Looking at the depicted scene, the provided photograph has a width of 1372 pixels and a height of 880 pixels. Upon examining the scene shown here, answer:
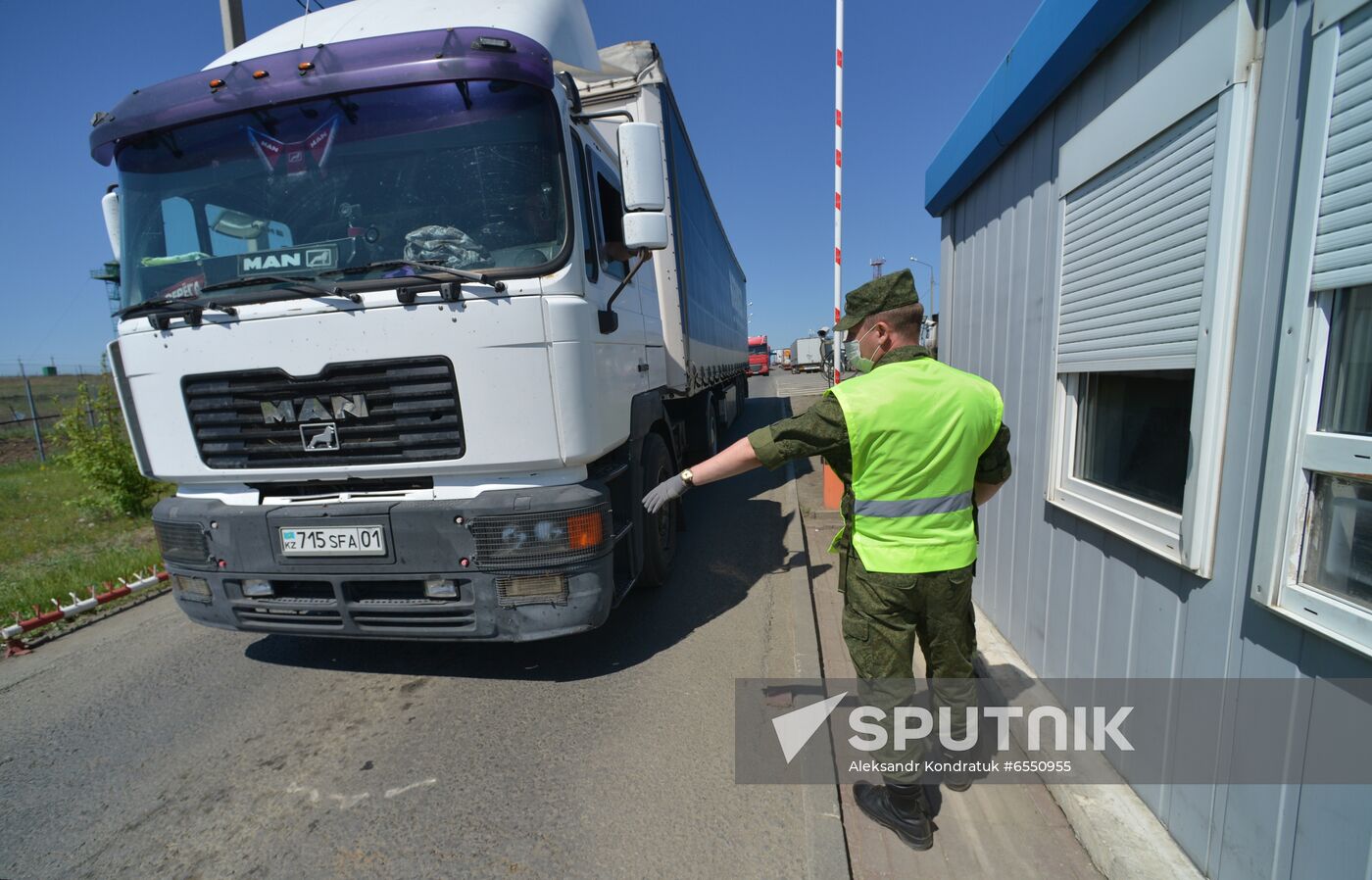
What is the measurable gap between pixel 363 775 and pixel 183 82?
345 centimetres

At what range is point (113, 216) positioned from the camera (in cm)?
319

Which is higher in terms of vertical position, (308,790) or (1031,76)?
(1031,76)

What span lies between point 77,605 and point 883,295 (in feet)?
19.8

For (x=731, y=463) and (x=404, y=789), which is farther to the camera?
(x=404, y=789)

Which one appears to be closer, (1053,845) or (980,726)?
(1053,845)

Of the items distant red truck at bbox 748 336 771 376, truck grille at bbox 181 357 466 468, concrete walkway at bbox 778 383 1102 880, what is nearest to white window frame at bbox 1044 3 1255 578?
concrete walkway at bbox 778 383 1102 880

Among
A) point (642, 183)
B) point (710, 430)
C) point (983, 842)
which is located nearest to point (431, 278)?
point (642, 183)

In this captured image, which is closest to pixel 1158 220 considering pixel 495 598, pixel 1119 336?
pixel 1119 336

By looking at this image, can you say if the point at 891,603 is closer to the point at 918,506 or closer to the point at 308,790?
the point at 918,506

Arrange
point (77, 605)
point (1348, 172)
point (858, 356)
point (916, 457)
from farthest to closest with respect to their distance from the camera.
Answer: point (77, 605)
point (858, 356)
point (916, 457)
point (1348, 172)

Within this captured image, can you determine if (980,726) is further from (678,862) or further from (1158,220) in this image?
(1158,220)

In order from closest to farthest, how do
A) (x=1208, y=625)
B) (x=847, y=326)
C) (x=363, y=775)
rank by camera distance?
(x=1208, y=625), (x=847, y=326), (x=363, y=775)

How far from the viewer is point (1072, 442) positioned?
2662 mm

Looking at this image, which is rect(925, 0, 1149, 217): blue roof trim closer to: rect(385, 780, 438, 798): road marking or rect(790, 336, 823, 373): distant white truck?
rect(385, 780, 438, 798): road marking
